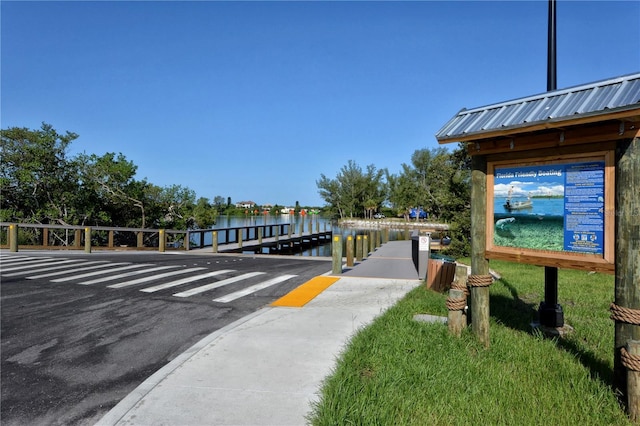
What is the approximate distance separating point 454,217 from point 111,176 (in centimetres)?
2101

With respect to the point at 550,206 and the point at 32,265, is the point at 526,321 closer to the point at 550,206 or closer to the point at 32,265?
the point at 550,206

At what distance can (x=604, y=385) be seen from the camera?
371 cm

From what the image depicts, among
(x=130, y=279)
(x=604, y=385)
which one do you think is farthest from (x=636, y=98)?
(x=130, y=279)

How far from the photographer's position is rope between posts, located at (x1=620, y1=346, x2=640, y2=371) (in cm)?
329

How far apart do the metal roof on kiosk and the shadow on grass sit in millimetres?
2635

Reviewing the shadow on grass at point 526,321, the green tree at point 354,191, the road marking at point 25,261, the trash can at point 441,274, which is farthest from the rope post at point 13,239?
the green tree at point 354,191

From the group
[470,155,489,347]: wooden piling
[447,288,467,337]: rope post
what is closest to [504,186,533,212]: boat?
[470,155,489,347]: wooden piling

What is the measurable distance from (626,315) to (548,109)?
2172 millimetres

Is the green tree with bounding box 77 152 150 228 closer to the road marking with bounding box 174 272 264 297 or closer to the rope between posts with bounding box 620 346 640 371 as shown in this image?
the road marking with bounding box 174 272 264 297

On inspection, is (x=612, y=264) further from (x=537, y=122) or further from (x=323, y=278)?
(x=323, y=278)

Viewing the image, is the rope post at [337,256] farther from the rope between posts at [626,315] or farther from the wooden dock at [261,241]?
the wooden dock at [261,241]

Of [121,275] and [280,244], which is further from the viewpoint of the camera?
[280,244]

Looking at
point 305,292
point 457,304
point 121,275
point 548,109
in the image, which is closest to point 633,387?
point 457,304

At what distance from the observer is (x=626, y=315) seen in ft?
11.2
